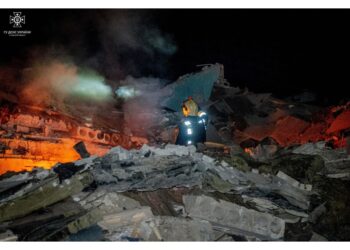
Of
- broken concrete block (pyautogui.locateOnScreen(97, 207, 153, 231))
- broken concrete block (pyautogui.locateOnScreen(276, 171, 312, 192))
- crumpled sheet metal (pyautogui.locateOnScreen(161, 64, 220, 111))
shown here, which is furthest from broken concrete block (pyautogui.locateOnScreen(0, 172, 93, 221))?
crumpled sheet metal (pyautogui.locateOnScreen(161, 64, 220, 111))

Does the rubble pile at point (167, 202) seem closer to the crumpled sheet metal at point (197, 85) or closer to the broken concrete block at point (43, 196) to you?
the broken concrete block at point (43, 196)

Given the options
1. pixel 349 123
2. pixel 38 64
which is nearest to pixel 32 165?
pixel 38 64

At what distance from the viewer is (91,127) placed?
31.9 ft

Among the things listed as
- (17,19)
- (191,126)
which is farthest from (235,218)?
(17,19)

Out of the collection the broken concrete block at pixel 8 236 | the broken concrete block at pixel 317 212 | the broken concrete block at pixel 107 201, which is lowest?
the broken concrete block at pixel 8 236

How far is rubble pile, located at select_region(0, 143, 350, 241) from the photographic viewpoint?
11.6ft

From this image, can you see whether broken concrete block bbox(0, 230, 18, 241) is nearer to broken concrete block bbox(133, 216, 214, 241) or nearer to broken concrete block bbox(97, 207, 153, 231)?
broken concrete block bbox(97, 207, 153, 231)

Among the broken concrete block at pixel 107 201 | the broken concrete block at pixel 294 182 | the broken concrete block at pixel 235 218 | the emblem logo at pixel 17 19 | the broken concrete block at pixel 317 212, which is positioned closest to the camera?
the broken concrete block at pixel 235 218

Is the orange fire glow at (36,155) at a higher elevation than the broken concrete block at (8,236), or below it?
higher

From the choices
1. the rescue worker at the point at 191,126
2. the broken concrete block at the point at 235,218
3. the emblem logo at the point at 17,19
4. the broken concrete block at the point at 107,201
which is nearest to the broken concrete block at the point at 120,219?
the broken concrete block at the point at 107,201

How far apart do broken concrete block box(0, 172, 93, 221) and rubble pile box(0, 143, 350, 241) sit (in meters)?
0.01

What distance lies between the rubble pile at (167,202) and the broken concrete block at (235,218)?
12 millimetres

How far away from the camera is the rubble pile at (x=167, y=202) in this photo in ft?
11.6

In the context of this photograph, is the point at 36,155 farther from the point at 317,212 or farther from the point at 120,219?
the point at 317,212
